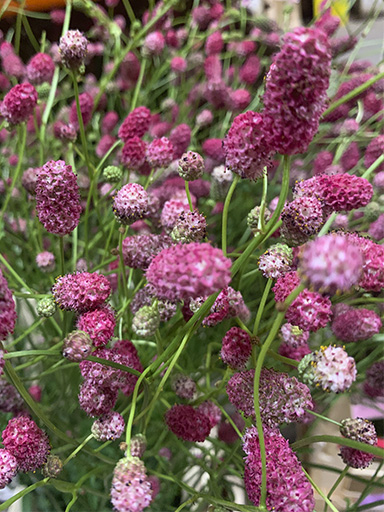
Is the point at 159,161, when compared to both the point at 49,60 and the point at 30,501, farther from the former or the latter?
the point at 30,501

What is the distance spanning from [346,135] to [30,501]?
521mm

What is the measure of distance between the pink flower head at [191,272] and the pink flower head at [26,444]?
0.53 feet

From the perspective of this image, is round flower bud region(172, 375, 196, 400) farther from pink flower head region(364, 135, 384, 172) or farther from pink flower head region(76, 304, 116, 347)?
pink flower head region(364, 135, 384, 172)

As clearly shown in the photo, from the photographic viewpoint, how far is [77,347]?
284mm

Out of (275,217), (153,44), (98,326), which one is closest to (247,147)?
(275,217)

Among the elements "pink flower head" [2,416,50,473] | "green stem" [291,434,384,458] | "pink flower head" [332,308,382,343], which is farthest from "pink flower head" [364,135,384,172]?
"pink flower head" [2,416,50,473]

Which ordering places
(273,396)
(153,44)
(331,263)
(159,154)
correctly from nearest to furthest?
(331,263) < (273,396) < (159,154) < (153,44)

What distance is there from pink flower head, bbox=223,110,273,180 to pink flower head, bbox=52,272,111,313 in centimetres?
12

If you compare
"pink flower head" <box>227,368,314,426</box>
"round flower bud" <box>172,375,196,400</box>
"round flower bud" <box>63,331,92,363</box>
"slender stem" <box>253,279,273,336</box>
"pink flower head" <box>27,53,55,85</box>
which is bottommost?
"round flower bud" <box>172,375,196,400</box>

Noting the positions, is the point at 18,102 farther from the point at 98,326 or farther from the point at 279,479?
the point at 279,479

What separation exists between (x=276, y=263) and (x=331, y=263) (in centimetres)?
11

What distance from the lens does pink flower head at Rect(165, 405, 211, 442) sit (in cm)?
34

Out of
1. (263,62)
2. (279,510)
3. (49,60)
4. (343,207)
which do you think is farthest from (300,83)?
(263,62)

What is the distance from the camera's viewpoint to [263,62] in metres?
0.64
